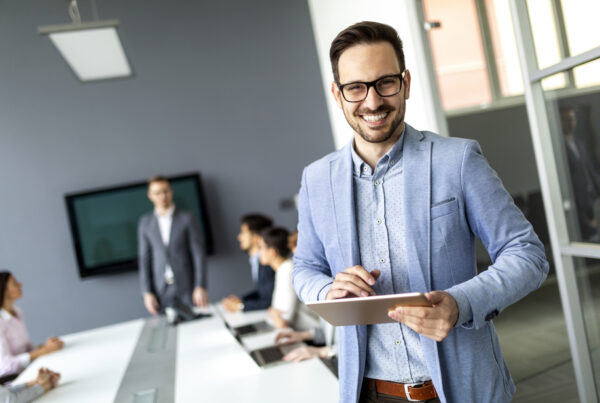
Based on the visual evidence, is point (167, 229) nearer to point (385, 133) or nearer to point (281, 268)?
point (281, 268)

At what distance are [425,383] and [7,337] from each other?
124 inches

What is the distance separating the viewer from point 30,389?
2.57 m

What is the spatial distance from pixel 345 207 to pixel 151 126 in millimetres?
4938

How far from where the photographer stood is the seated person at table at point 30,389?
2.38m

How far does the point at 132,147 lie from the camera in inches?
232

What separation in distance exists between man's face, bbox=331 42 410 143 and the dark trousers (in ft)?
2.02

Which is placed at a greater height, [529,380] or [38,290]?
[38,290]

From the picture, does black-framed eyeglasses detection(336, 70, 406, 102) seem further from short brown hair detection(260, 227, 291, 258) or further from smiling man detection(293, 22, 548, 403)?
short brown hair detection(260, 227, 291, 258)

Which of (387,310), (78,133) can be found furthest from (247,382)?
(78,133)

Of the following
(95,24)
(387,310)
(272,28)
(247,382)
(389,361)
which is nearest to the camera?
(387,310)

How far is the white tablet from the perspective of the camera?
1.04 meters

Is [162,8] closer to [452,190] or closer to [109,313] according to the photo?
[109,313]

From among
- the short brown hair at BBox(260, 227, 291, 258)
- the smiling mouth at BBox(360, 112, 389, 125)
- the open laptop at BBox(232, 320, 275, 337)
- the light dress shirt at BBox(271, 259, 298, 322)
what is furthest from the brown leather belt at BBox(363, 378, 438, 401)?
the short brown hair at BBox(260, 227, 291, 258)

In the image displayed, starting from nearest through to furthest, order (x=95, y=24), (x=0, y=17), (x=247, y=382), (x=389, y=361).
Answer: (x=389, y=361) → (x=247, y=382) → (x=95, y=24) → (x=0, y=17)
